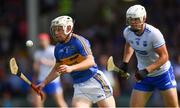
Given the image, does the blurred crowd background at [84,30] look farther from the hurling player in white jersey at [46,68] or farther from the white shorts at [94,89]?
the white shorts at [94,89]

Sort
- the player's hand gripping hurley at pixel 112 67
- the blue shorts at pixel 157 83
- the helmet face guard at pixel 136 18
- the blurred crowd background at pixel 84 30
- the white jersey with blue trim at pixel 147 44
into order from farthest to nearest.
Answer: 1. the blurred crowd background at pixel 84 30
2. the blue shorts at pixel 157 83
3. the player's hand gripping hurley at pixel 112 67
4. the white jersey with blue trim at pixel 147 44
5. the helmet face guard at pixel 136 18

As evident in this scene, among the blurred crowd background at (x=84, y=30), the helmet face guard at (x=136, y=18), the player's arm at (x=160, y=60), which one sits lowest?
the blurred crowd background at (x=84, y=30)

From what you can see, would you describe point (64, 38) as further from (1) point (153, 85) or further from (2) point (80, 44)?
(1) point (153, 85)

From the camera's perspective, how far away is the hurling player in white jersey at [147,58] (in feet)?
36.6

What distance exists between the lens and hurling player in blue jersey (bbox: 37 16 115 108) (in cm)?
1094

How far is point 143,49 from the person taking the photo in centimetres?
1138

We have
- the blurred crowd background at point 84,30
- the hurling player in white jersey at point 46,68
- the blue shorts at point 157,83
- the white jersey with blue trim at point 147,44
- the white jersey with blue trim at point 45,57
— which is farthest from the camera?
the blurred crowd background at point 84,30

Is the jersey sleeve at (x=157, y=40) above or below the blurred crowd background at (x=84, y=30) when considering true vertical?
above

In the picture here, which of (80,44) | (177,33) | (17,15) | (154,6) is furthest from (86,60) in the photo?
(17,15)

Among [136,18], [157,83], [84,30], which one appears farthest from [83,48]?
[84,30]

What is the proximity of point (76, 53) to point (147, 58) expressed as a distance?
3.86ft

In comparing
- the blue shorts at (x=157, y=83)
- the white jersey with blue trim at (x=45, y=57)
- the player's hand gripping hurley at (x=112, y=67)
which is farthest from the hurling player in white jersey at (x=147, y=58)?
the white jersey with blue trim at (x=45, y=57)

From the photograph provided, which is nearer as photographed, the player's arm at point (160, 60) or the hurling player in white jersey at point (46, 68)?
the player's arm at point (160, 60)

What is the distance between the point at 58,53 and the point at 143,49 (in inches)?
50.3
